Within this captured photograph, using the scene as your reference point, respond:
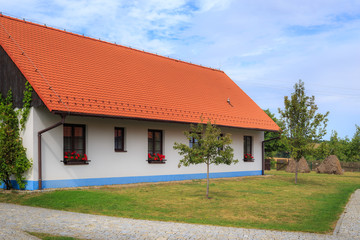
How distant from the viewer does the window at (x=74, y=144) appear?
49.6ft

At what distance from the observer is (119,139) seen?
17250 millimetres

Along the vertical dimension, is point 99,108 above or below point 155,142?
above

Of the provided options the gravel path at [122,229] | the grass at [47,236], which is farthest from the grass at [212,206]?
the grass at [47,236]

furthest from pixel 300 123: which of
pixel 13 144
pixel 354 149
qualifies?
pixel 354 149

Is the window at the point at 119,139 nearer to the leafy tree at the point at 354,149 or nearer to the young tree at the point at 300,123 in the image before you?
the young tree at the point at 300,123

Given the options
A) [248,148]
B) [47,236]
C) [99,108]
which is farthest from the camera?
[248,148]

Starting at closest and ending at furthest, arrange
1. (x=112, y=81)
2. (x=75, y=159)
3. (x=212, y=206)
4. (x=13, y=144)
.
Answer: (x=212, y=206)
(x=13, y=144)
(x=75, y=159)
(x=112, y=81)

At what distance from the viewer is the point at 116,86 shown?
1758 cm

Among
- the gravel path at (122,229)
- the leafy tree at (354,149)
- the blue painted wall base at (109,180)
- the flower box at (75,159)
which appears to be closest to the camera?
the gravel path at (122,229)

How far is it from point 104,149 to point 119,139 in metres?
1.10

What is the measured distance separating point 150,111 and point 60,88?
14.1 feet

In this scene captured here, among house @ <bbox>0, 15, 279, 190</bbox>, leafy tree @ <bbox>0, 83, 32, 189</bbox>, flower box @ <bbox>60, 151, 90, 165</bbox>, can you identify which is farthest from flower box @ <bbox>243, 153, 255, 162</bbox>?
leafy tree @ <bbox>0, 83, 32, 189</bbox>

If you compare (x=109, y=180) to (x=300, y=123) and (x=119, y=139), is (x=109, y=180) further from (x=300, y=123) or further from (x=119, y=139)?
(x=300, y=123)

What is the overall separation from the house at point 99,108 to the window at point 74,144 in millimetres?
40
